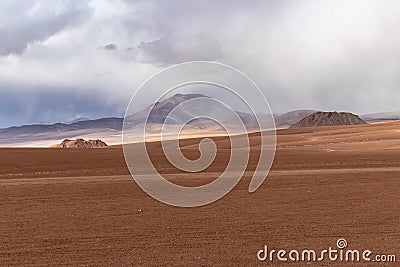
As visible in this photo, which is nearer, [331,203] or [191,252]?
[191,252]

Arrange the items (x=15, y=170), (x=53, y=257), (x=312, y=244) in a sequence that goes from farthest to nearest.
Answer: (x=15, y=170), (x=312, y=244), (x=53, y=257)

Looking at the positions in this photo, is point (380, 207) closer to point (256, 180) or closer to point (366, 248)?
point (366, 248)

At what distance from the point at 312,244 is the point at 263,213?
188 inches

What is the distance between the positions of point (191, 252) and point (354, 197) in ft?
36.4

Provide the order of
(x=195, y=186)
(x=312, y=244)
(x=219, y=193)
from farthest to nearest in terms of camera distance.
Result: (x=195, y=186) → (x=219, y=193) → (x=312, y=244)

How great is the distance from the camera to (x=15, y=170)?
40719mm

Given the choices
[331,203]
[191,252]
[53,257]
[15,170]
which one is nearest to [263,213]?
[331,203]

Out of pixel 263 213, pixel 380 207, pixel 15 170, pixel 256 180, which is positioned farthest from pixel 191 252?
pixel 15 170

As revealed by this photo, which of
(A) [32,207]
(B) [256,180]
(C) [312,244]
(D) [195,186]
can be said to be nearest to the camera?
(C) [312,244]

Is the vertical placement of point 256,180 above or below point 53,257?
above

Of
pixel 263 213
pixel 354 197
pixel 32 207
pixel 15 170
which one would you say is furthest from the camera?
pixel 15 170

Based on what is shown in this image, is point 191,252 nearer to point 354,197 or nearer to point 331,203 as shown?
point 331,203

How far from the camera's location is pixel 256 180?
94.9 feet

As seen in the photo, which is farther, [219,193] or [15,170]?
[15,170]
